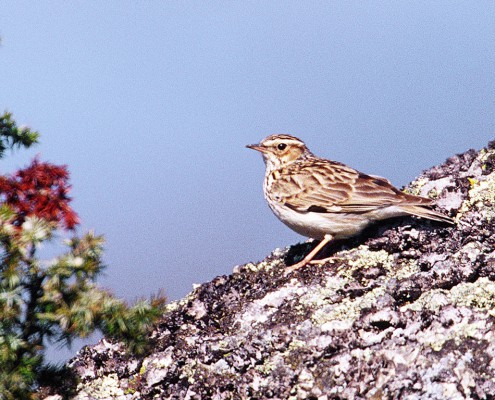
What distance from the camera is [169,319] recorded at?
271 inches

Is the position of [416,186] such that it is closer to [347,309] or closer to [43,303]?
[347,309]

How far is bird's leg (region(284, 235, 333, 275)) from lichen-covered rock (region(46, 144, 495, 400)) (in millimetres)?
162

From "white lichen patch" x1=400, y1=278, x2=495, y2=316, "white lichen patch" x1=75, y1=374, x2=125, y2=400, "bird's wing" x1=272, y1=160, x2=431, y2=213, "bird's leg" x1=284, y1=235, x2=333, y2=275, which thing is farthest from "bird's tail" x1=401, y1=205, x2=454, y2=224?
"white lichen patch" x1=75, y1=374, x2=125, y2=400

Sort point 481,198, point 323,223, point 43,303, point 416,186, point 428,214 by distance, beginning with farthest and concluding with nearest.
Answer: point 416,186
point 323,223
point 481,198
point 428,214
point 43,303

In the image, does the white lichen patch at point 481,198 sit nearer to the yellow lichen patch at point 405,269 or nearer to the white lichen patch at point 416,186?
the white lichen patch at point 416,186

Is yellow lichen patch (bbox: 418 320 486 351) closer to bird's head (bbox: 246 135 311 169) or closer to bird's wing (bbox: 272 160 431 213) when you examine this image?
bird's wing (bbox: 272 160 431 213)

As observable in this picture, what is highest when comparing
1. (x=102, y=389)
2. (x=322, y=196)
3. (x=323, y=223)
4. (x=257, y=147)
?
(x=257, y=147)

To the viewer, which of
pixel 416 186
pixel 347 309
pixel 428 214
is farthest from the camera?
pixel 416 186

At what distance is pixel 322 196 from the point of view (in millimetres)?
8945

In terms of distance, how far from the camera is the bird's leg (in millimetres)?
7340

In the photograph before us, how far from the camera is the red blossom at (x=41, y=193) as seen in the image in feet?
22.9

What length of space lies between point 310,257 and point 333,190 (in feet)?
4.90

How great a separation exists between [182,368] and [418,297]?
76.1 inches

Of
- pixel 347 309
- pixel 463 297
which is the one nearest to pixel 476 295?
pixel 463 297
